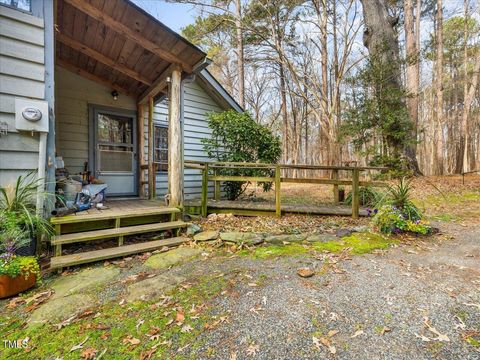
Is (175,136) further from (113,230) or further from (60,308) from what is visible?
(60,308)

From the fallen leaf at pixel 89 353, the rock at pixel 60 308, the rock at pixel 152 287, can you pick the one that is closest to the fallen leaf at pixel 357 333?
the rock at pixel 152 287

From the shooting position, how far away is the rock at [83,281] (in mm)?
2422

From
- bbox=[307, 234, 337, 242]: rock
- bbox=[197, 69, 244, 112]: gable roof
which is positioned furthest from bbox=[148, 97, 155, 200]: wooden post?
bbox=[307, 234, 337, 242]: rock

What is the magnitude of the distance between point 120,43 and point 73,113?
2.32 meters

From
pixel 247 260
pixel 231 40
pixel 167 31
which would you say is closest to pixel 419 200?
pixel 247 260

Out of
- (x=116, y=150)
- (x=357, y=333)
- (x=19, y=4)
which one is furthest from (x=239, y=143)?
(x=357, y=333)

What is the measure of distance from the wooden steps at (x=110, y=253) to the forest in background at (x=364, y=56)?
287 inches

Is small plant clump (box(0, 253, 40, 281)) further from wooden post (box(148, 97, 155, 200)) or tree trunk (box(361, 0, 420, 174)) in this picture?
tree trunk (box(361, 0, 420, 174))

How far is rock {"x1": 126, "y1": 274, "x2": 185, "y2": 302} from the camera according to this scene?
2.32 meters

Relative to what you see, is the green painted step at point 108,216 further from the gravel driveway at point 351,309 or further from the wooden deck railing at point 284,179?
the gravel driveway at point 351,309

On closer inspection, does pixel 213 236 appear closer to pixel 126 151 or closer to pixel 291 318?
pixel 291 318

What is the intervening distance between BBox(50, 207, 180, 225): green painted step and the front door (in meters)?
2.60

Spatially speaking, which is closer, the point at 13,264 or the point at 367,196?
the point at 13,264

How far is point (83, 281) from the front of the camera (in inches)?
102
